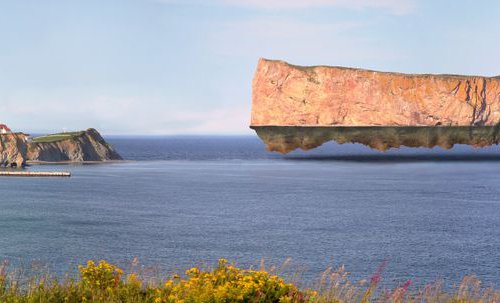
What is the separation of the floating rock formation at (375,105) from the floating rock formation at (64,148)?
38.7 m

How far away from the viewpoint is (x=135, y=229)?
5750cm

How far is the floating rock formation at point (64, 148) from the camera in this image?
490ft

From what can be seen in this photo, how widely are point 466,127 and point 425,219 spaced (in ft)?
336

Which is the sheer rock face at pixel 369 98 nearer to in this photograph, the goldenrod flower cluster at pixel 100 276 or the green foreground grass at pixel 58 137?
the green foreground grass at pixel 58 137

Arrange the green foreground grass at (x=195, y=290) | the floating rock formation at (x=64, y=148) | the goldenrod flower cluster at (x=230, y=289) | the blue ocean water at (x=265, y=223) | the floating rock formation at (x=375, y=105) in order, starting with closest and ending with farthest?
the goldenrod flower cluster at (x=230, y=289) → the green foreground grass at (x=195, y=290) → the blue ocean water at (x=265, y=223) → the floating rock formation at (x=64, y=148) → the floating rock formation at (x=375, y=105)

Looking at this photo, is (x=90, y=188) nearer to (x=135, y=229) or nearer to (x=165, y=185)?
(x=165, y=185)

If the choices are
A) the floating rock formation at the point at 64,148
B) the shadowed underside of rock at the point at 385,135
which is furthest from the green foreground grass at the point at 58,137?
the shadowed underside of rock at the point at 385,135

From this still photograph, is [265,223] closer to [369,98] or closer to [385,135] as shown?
[369,98]

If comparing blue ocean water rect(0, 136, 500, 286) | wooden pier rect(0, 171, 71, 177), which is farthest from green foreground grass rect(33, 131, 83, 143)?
blue ocean water rect(0, 136, 500, 286)

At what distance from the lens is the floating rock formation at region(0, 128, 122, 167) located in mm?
149387

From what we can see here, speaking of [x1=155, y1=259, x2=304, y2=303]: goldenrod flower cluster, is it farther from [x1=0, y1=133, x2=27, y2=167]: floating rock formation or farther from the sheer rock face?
the sheer rock face

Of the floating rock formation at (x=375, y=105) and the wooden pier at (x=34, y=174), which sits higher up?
the floating rock formation at (x=375, y=105)

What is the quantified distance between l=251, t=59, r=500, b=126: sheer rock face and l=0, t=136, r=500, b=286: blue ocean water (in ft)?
155

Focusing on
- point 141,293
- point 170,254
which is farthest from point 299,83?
point 141,293
